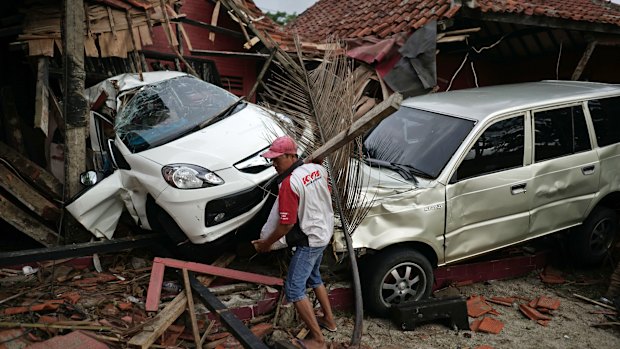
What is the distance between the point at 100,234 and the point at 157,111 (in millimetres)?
1428

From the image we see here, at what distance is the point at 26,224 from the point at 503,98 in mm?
5367

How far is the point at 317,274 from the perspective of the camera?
12.5 ft

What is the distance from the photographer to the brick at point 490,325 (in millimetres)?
4186

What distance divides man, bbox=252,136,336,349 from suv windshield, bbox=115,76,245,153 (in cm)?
163

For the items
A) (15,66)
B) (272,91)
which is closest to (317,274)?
(272,91)

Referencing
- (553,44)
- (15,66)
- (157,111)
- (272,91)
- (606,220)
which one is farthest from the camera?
(553,44)

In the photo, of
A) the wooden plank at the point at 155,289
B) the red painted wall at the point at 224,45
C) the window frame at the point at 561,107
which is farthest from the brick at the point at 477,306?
the red painted wall at the point at 224,45

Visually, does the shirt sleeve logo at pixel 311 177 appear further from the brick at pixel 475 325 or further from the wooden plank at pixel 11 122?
the wooden plank at pixel 11 122

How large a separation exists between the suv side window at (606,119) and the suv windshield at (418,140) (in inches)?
71.1

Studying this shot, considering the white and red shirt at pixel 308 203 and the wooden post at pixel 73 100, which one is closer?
the white and red shirt at pixel 308 203

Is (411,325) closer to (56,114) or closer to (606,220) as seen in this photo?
(606,220)

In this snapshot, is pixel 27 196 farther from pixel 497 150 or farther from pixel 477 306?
pixel 497 150

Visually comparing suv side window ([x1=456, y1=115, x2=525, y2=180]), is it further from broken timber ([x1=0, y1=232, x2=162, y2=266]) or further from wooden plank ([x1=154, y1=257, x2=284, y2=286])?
broken timber ([x1=0, y1=232, x2=162, y2=266])

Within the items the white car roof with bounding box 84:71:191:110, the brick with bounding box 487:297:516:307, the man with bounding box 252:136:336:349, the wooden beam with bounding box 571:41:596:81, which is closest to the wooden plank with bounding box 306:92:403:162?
the man with bounding box 252:136:336:349
